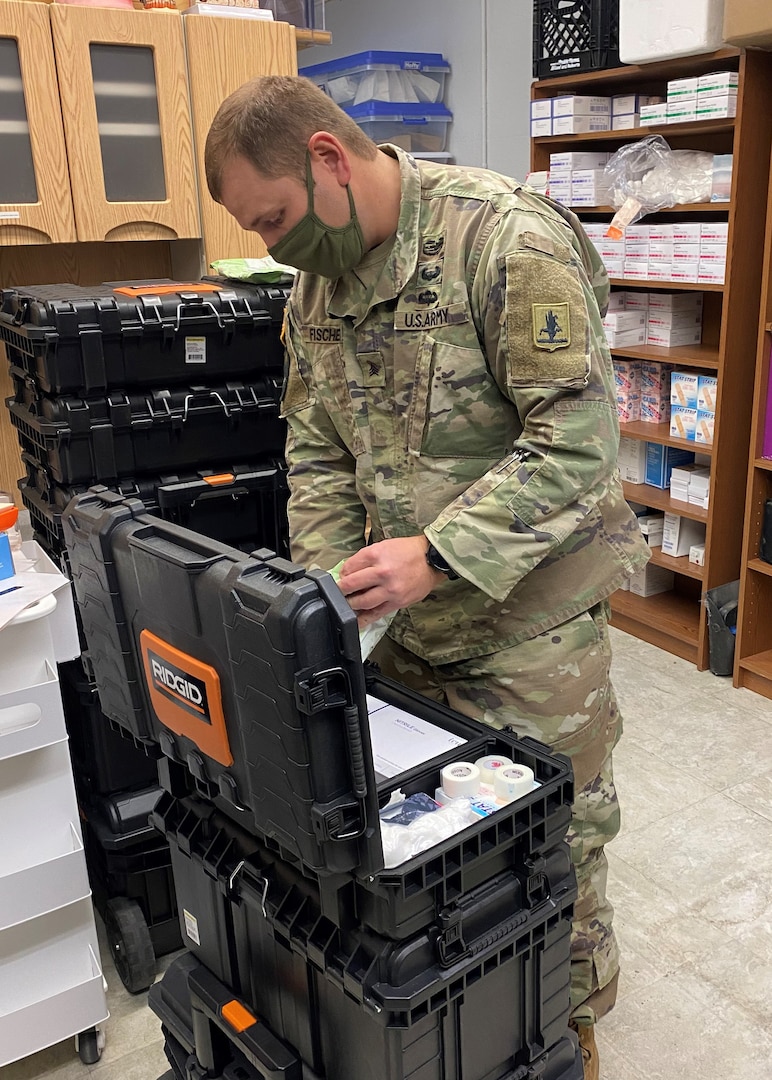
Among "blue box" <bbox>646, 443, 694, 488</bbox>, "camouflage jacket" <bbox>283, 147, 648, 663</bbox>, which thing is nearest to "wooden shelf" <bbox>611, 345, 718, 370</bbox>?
"blue box" <bbox>646, 443, 694, 488</bbox>

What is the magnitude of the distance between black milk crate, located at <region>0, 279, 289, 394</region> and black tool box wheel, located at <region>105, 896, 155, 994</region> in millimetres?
1036

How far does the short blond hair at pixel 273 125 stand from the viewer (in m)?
1.22

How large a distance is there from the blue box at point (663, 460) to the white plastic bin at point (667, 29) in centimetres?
126

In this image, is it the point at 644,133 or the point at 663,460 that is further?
the point at 663,460

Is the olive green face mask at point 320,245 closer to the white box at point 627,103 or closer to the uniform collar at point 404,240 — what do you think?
the uniform collar at point 404,240

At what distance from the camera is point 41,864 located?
5.49 feet

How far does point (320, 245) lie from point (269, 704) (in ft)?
2.39

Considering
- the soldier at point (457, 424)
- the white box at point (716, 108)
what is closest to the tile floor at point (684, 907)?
the soldier at point (457, 424)

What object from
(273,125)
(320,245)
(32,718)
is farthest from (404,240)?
(32,718)

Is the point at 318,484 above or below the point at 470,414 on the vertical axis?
below

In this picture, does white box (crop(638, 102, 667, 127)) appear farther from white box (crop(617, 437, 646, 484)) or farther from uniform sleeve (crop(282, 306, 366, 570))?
uniform sleeve (crop(282, 306, 366, 570))

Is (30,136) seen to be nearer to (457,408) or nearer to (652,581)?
(457,408)

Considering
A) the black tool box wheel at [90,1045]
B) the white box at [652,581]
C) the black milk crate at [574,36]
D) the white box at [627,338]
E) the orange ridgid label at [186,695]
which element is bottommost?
the black tool box wheel at [90,1045]

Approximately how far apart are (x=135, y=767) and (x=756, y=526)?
6.67ft
